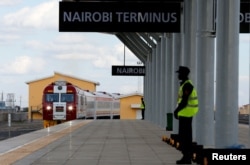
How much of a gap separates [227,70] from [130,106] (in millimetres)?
65152

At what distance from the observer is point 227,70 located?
36.9ft

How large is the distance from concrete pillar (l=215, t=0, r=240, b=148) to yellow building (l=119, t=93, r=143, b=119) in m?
64.4

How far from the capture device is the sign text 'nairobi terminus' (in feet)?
44.2

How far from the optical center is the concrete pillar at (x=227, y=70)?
36.5ft

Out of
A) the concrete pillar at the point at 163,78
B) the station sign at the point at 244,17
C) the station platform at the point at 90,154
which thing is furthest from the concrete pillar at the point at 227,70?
the concrete pillar at the point at 163,78

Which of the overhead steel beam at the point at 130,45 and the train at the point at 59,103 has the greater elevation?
the overhead steel beam at the point at 130,45

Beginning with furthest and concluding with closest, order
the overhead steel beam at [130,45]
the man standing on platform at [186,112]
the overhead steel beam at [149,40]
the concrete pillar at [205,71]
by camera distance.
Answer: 1. the overhead steel beam at [130,45]
2. the overhead steel beam at [149,40]
3. the concrete pillar at [205,71]
4. the man standing on platform at [186,112]

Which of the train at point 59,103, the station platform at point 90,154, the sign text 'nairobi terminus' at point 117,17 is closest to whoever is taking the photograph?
the station platform at point 90,154

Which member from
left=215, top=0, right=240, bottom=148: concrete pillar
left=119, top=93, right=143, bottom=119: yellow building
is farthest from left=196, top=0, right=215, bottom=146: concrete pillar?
left=119, top=93, right=143, bottom=119: yellow building

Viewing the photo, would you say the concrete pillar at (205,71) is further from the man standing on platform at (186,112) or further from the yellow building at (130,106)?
the yellow building at (130,106)

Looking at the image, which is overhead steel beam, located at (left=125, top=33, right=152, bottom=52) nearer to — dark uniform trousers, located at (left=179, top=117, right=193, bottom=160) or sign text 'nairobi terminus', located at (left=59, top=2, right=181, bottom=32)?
Result: sign text 'nairobi terminus', located at (left=59, top=2, right=181, bottom=32)

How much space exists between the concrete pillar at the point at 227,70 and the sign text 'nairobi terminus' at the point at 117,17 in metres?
2.48

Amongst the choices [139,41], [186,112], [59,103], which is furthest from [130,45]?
[186,112]

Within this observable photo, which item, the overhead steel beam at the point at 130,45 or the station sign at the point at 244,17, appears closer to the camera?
the station sign at the point at 244,17
